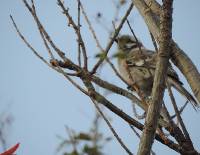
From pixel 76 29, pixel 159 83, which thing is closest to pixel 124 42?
pixel 76 29

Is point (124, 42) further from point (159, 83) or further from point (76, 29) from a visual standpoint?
point (159, 83)

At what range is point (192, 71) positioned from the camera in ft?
9.33

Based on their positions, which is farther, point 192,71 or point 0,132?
point 0,132

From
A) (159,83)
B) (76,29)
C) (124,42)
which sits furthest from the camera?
(124,42)

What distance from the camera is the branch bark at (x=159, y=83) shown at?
2283 millimetres

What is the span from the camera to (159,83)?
2.35 meters

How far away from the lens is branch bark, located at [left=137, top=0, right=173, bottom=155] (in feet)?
7.49

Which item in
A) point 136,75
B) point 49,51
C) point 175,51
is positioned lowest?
point 49,51

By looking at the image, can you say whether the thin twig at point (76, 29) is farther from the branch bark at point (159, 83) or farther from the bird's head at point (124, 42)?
the branch bark at point (159, 83)

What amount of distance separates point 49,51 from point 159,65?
99 centimetres

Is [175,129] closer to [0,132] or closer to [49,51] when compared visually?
[49,51]

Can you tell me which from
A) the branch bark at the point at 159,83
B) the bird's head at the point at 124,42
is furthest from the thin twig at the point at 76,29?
the branch bark at the point at 159,83

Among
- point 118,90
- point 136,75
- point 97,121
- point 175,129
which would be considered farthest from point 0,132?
point 136,75

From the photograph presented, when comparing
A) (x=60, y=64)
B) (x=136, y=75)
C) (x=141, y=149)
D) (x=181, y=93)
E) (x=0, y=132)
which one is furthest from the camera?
(x=136, y=75)
